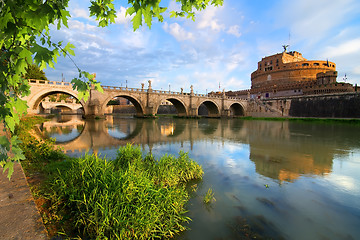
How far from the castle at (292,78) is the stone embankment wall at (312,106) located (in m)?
6.90

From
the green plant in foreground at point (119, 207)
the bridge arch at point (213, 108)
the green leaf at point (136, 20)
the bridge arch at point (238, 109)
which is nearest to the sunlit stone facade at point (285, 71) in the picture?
the bridge arch at point (238, 109)

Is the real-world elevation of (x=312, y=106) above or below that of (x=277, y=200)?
above

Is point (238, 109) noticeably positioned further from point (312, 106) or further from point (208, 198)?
point (208, 198)

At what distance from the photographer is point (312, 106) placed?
4022 cm

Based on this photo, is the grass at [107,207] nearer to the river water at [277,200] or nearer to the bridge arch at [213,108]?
the river water at [277,200]

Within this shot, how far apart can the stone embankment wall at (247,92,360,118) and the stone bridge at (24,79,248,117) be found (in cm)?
601

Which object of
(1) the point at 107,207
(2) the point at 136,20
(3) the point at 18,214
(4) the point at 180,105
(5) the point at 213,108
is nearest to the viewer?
(2) the point at 136,20

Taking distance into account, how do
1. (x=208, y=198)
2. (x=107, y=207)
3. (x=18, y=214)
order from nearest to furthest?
(x=18, y=214) → (x=107, y=207) → (x=208, y=198)

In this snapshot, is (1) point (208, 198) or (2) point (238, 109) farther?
(2) point (238, 109)

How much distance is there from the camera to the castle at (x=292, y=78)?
46000 millimetres

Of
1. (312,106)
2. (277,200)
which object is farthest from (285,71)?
(277,200)

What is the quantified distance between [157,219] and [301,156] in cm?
787

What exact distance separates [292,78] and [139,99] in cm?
5187

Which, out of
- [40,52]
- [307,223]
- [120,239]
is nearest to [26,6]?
[40,52]
